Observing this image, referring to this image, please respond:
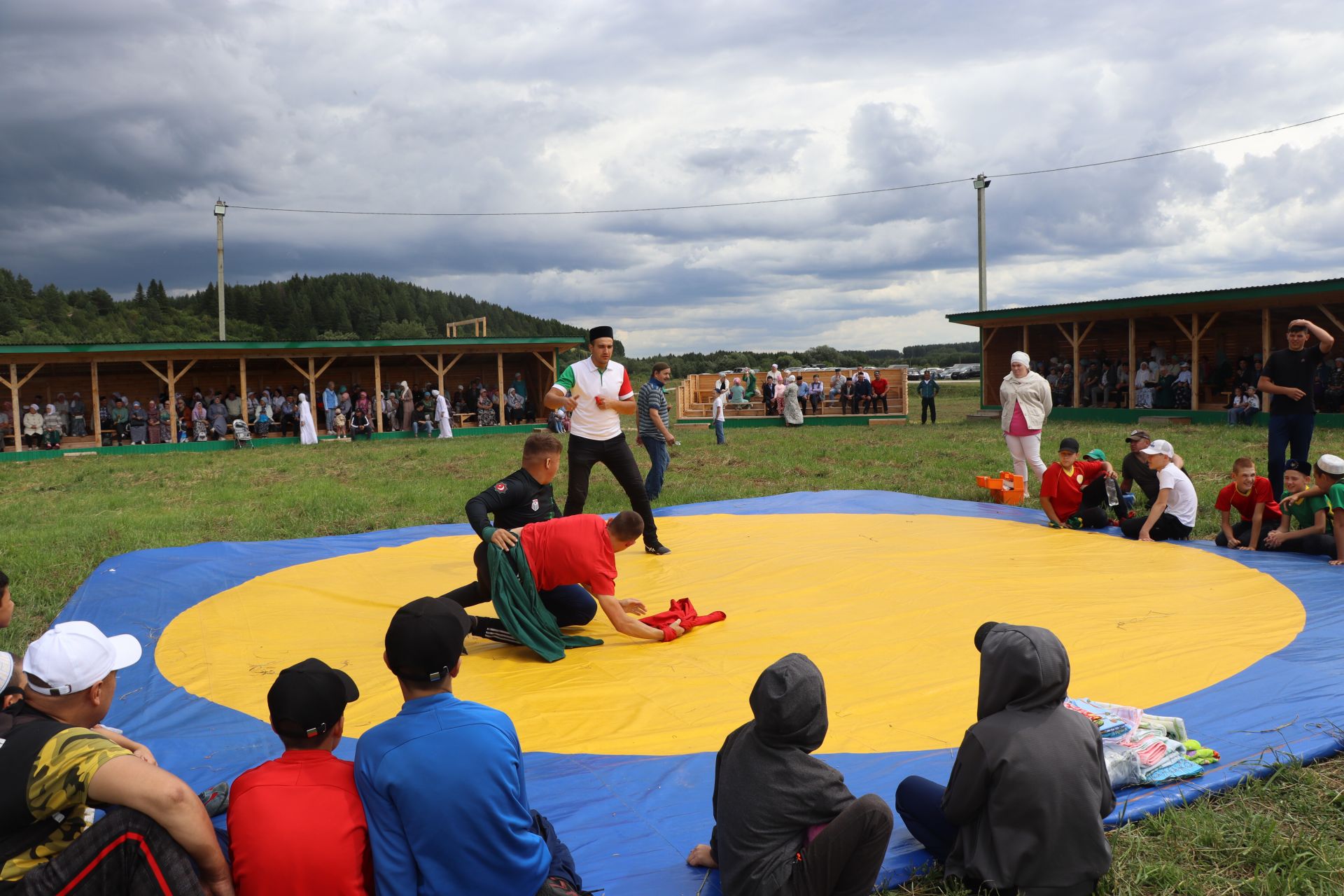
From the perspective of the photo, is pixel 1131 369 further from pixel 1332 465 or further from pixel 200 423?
pixel 200 423

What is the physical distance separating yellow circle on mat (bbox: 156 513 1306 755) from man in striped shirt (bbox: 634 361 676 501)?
7.10 feet

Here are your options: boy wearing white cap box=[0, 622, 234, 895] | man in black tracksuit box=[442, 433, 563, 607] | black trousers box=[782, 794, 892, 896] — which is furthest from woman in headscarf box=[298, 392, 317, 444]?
black trousers box=[782, 794, 892, 896]

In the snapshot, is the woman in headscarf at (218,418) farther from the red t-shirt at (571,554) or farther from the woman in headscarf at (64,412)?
the red t-shirt at (571,554)

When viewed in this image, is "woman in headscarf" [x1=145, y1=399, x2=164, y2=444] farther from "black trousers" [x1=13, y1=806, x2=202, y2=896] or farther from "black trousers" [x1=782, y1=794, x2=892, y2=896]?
"black trousers" [x1=782, y1=794, x2=892, y2=896]

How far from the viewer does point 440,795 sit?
8.01 feet

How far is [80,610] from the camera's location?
21.1 feet

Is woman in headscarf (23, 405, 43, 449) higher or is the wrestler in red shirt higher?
woman in headscarf (23, 405, 43, 449)

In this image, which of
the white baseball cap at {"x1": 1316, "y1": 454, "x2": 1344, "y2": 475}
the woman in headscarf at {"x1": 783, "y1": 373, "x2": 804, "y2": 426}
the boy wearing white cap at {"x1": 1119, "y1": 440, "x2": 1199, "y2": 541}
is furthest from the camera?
the woman in headscarf at {"x1": 783, "y1": 373, "x2": 804, "y2": 426}

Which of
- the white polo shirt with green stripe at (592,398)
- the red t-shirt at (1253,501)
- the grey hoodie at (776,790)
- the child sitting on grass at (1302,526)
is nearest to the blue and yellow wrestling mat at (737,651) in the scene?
the child sitting on grass at (1302,526)

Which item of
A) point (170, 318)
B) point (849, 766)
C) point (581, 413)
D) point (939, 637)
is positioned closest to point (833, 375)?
point (581, 413)

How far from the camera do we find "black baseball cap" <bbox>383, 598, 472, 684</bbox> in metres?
2.56

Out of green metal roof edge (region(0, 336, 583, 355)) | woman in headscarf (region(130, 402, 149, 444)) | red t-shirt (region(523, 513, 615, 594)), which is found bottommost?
red t-shirt (region(523, 513, 615, 594))

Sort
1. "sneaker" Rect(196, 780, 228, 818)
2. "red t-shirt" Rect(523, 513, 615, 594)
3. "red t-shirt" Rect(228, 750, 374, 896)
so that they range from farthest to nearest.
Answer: "red t-shirt" Rect(523, 513, 615, 594), "sneaker" Rect(196, 780, 228, 818), "red t-shirt" Rect(228, 750, 374, 896)

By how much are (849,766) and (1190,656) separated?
7.48 feet
